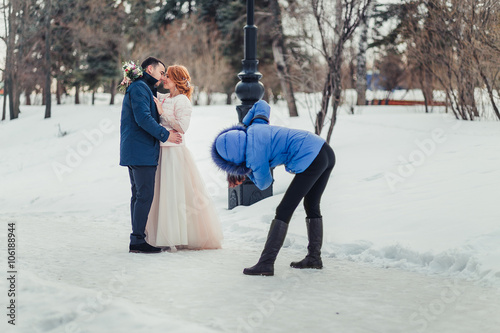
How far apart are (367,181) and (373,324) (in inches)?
195

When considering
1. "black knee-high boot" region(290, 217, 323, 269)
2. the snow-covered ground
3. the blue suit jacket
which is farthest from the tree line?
"black knee-high boot" region(290, 217, 323, 269)

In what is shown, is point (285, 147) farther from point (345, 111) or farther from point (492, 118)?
point (345, 111)

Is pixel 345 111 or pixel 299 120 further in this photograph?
pixel 345 111

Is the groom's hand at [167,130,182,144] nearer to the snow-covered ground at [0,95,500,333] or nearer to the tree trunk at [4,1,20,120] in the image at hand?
the snow-covered ground at [0,95,500,333]

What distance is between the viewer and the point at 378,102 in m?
28.8

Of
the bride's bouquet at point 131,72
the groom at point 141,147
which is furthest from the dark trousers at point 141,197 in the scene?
the bride's bouquet at point 131,72

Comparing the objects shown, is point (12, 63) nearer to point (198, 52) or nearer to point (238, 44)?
point (198, 52)

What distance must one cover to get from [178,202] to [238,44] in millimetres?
25652

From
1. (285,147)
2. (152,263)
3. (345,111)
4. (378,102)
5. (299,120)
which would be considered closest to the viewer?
(285,147)

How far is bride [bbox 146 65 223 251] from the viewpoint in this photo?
630cm

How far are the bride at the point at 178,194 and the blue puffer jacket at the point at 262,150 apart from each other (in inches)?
55.5

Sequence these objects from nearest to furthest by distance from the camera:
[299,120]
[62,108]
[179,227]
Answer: [179,227] < [299,120] < [62,108]

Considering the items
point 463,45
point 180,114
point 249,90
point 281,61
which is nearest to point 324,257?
point 180,114

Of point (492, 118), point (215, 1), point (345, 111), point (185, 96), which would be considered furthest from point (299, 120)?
point (215, 1)
